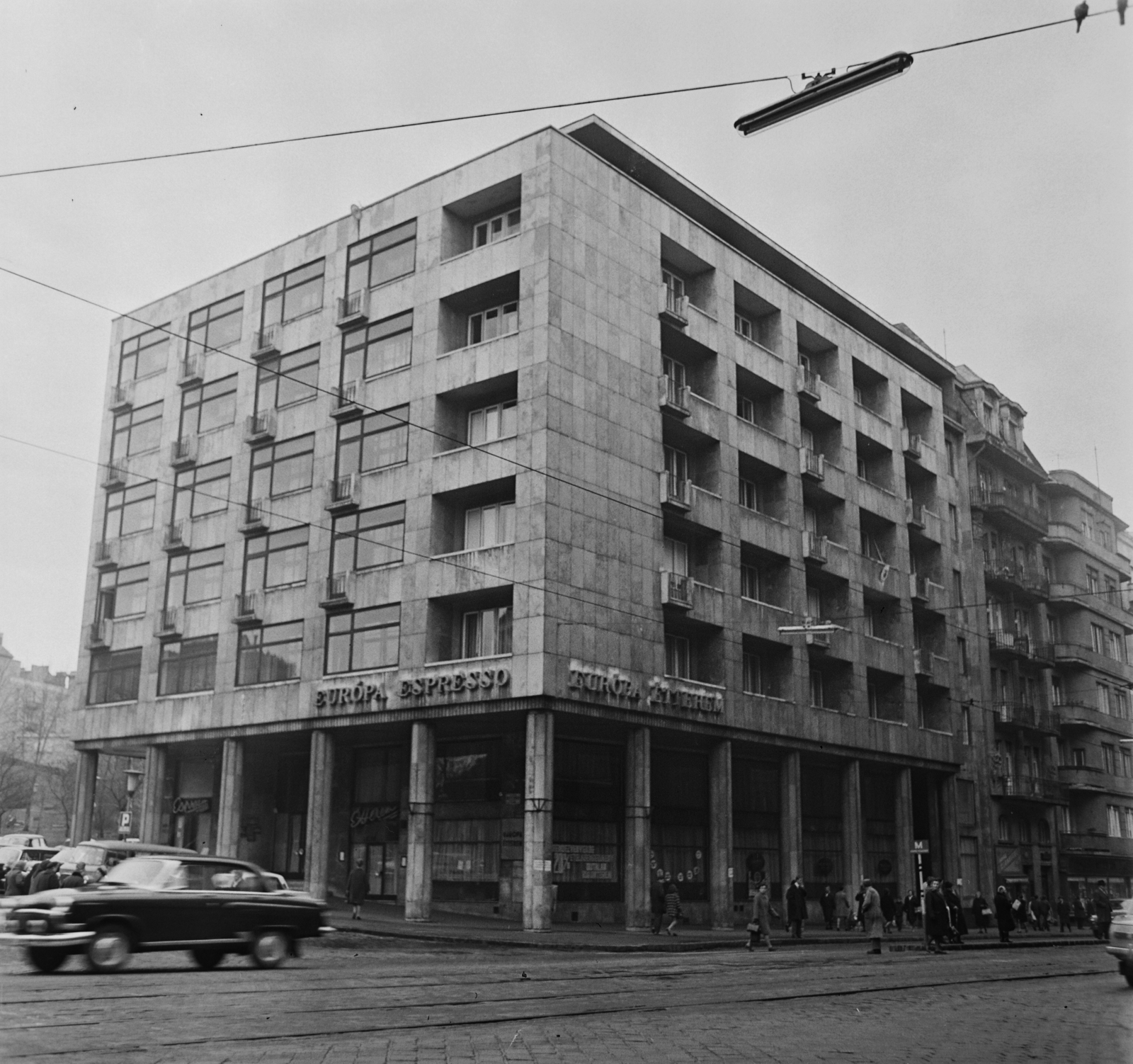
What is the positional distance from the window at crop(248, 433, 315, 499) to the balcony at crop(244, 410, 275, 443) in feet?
1.51

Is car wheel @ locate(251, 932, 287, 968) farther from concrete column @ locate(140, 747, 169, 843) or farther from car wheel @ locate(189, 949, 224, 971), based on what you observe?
concrete column @ locate(140, 747, 169, 843)

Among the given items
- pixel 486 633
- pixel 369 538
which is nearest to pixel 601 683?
pixel 486 633

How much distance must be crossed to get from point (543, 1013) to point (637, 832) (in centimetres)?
2448

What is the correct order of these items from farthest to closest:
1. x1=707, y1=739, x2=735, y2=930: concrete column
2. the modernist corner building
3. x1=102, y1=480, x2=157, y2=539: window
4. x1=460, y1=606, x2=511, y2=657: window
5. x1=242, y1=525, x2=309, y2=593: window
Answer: x1=102, y1=480, x2=157, y2=539: window < x1=242, y1=525, x2=309, y2=593: window < x1=707, y1=739, x2=735, y2=930: concrete column < the modernist corner building < x1=460, y1=606, x2=511, y2=657: window

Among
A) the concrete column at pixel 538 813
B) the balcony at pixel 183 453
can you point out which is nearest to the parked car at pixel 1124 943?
the concrete column at pixel 538 813

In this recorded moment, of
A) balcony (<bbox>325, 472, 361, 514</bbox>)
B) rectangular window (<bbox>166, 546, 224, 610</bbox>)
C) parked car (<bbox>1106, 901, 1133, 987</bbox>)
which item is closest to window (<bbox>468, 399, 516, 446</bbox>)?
balcony (<bbox>325, 472, 361, 514</bbox>)

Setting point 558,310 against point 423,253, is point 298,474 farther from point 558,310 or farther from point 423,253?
point 558,310

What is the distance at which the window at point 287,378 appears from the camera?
44594 mm

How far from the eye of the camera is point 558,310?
38.1m

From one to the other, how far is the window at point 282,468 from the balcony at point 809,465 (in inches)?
720

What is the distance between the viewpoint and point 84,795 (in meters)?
49.2

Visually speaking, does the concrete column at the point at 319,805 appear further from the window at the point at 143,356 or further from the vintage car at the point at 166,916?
the vintage car at the point at 166,916

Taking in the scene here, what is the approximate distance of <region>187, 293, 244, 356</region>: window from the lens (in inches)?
1909

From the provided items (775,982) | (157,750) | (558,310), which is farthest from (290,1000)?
(157,750)
